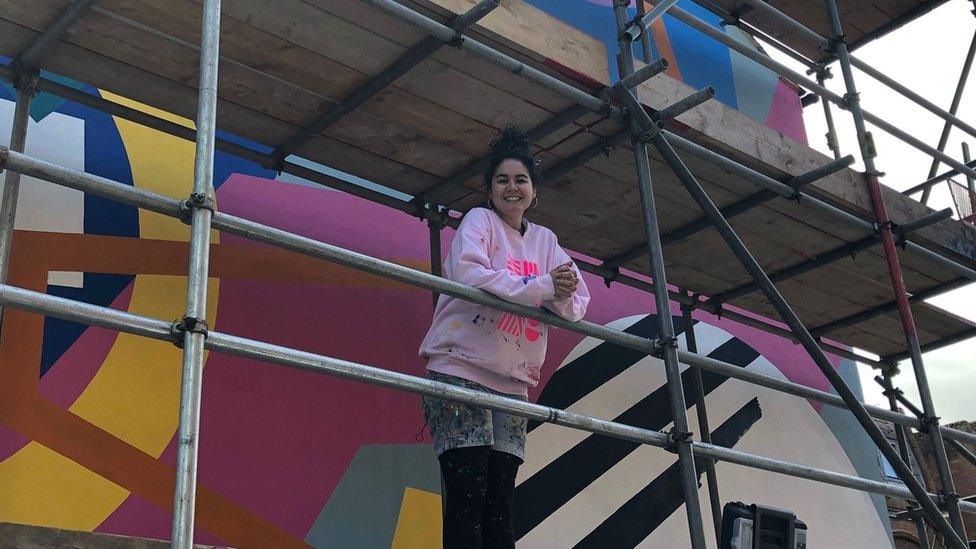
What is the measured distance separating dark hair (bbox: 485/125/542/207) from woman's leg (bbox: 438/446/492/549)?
98cm

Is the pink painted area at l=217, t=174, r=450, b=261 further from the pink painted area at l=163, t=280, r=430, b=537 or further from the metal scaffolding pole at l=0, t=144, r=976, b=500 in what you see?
the metal scaffolding pole at l=0, t=144, r=976, b=500

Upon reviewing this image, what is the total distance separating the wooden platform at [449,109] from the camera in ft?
11.3

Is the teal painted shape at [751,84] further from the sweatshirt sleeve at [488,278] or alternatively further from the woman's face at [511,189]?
the sweatshirt sleeve at [488,278]

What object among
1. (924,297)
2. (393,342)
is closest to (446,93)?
(393,342)

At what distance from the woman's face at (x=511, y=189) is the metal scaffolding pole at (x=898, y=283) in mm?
2096

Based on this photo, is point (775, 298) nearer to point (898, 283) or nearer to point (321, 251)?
point (898, 283)

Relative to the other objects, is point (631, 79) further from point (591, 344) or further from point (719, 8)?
point (719, 8)

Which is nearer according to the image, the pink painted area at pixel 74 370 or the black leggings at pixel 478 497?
the black leggings at pixel 478 497

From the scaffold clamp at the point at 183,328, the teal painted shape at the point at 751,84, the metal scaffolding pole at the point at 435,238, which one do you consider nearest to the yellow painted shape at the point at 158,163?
the metal scaffolding pole at the point at 435,238

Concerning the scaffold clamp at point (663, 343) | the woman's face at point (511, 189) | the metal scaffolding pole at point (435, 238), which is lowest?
the scaffold clamp at point (663, 343)

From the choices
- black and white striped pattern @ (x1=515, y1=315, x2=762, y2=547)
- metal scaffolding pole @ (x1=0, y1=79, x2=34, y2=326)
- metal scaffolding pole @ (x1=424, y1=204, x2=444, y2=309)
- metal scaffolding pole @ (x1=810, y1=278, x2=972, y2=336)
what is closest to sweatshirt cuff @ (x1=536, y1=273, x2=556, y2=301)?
metal scaffolding pole @ (x1=424, y1=204, x2=444, y2=309)

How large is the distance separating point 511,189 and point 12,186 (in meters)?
1.79

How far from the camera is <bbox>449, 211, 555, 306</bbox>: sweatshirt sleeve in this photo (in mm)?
3166

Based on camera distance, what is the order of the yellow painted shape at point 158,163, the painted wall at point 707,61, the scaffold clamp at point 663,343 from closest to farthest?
the scaffold clamp at point 663,343 < the yellow painted shape at point 158,163 < the painted wall at point 707,61
